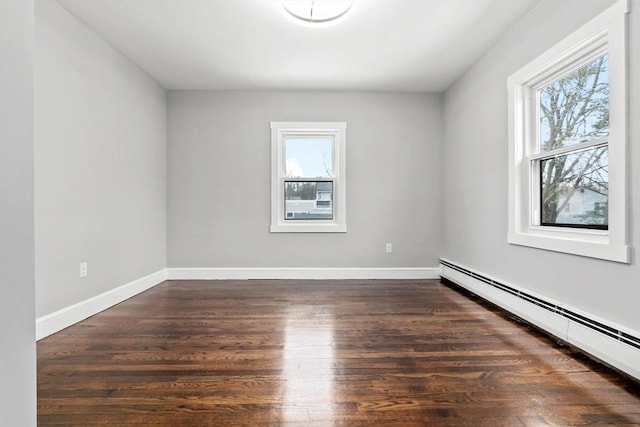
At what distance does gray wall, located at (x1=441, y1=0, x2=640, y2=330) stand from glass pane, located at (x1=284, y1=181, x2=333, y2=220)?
5.33ft

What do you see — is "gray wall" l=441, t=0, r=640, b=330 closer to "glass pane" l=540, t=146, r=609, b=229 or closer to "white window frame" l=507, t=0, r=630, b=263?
Result: "white window frame" l=507, t=0, r=630, b=263

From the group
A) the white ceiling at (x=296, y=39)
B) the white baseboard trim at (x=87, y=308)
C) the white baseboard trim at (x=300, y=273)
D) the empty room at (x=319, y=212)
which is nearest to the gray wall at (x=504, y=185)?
the empty room at (x=319, y=212)

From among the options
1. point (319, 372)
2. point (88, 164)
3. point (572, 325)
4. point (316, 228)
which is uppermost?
point (88, 164)

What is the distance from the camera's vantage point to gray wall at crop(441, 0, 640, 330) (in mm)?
1888

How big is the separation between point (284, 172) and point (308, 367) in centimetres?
311

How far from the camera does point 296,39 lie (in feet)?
10.5

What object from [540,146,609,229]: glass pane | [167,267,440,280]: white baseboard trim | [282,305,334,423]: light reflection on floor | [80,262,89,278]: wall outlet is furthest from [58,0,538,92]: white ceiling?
[282,305,334,423]: light reflection on floor

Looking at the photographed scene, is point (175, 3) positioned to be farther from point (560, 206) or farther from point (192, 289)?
point (560, 206)

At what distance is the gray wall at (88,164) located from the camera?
2.50 meters

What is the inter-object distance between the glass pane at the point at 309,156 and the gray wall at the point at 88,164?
1.75 m

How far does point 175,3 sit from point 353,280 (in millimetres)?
3583

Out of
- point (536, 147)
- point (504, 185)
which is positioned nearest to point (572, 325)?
point (504, 185)

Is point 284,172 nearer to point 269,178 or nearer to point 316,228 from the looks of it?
point 269,178

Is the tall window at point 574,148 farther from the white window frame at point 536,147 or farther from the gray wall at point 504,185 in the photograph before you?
the gray wall at point 504,185
